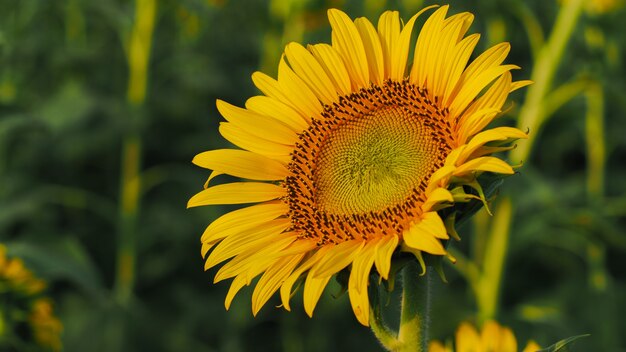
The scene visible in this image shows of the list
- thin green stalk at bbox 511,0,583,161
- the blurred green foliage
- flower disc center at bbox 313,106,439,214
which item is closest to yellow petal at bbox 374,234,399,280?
flower disc center at bbox 313,106,439,214

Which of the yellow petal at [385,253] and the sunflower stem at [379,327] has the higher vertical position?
the yellow petal at [385,253]

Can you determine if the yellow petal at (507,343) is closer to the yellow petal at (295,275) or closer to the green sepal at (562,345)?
the green sepal at (562,345)

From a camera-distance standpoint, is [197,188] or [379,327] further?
[197,188]

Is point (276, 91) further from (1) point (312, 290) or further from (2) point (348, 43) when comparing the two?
(1) point (312, 290)

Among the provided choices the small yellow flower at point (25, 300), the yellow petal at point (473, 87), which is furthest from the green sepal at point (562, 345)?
the small yellow flower at point (25, 300)

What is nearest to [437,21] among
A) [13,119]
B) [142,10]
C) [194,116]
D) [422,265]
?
[422,265]

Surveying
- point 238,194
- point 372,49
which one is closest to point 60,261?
point 238,194
